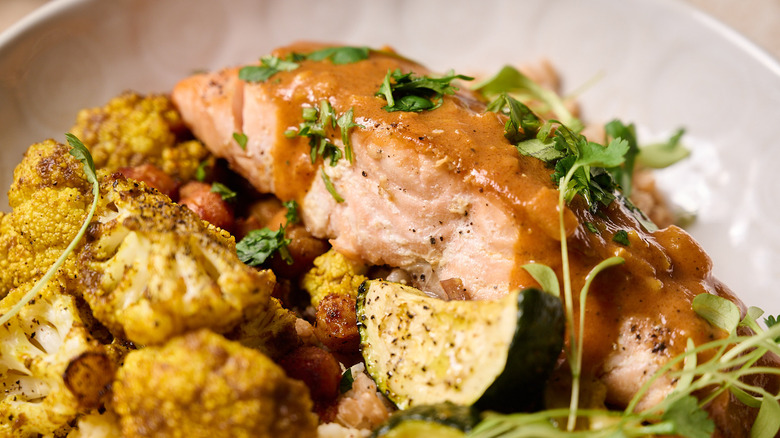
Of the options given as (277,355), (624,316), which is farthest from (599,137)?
(277,355)

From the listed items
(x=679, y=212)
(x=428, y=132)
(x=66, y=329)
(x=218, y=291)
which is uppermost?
(x=428, y=132)

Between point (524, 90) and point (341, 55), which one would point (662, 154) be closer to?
point (524, 90)

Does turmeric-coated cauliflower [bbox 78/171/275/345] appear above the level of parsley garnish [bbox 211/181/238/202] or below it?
above

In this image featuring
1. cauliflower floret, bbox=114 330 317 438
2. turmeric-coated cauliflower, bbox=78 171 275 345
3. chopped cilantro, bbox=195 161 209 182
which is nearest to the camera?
cauliflower floret, bbox=114 330 317 438

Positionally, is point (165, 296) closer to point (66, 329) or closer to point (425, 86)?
point (66, 329)

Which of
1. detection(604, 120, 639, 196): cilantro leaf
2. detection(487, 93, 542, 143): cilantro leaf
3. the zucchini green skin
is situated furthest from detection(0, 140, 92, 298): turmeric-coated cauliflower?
detection(604, 120, 639, 196): cilantro leaf

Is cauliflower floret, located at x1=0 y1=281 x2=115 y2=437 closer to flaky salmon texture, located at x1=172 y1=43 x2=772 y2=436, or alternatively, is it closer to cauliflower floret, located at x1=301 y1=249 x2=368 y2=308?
cauliflower floret, located at x1=301 y1=249 x2=368 y2=308

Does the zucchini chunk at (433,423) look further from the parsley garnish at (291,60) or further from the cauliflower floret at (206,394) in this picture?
the parsley garnish at (291,60)
